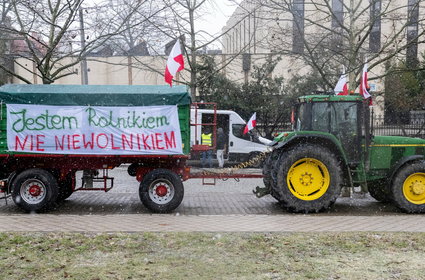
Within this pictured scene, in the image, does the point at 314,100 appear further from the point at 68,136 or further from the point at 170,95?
the point at 68,136

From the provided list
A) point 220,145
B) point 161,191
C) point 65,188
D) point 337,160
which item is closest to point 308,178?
point 337,160

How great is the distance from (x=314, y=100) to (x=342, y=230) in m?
3.33

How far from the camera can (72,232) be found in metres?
7.01

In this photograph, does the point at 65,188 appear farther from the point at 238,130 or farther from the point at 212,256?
the point at 238,130

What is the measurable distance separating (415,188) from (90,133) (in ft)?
22.1

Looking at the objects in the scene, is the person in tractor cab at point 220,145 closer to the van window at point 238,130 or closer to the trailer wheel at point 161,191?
the van window at point 238,130

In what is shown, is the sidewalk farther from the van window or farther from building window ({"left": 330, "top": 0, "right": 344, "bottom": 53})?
the van window

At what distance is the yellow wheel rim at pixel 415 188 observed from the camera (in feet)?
31.2

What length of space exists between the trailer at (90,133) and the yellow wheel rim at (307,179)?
2.26 meters

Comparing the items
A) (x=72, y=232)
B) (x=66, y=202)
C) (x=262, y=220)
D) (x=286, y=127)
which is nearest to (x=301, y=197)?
(x=262, y=220)

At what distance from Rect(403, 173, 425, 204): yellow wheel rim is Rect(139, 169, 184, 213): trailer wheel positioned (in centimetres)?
463

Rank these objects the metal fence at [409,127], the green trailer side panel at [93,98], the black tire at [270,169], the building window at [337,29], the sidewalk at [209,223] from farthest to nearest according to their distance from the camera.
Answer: the metal fence at [409,127] < the building window at [337,29] < the black tire at [270,169] < the green trailer side panel at [93,98] < the sidewalk at [209,223]

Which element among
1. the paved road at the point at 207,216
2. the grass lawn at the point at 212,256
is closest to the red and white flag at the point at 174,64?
the paved road at the point at 207,216

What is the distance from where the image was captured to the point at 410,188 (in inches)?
376
